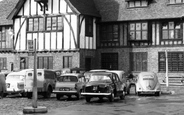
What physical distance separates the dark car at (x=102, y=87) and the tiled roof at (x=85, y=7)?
55.1ft

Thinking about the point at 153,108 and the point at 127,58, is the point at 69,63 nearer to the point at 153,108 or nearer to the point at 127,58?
the point at 127,58

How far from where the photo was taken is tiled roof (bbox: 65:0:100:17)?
132ft

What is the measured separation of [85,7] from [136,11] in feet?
17.9

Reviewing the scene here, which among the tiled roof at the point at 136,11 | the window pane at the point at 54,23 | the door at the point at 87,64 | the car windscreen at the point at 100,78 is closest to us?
the car windscreen at the point at 100,78

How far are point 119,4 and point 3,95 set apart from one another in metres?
20.4

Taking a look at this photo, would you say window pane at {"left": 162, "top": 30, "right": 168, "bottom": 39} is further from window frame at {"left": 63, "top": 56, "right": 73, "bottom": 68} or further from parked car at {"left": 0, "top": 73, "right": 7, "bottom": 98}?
parked car at {"left": 0, "top": 73, "right": 7, "bottom": 98}

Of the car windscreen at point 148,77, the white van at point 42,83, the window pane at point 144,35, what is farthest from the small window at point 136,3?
the white van at point 42,83

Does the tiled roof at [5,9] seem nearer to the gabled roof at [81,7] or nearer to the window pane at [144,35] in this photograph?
the gabled roof at [81,7]

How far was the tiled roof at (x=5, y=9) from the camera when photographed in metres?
46.8

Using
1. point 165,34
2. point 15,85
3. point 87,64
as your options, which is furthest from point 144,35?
point 15,85

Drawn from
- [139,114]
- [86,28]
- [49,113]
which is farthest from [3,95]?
[86,28]

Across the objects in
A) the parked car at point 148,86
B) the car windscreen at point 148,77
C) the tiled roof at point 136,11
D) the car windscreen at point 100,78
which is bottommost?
the parked car at point 148,86

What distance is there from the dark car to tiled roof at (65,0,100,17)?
55.1ft

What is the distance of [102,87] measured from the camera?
74.6ft
